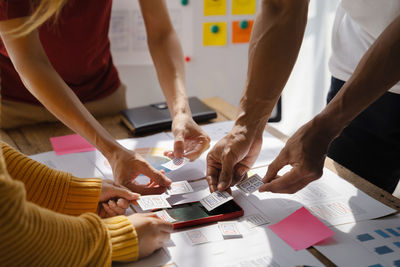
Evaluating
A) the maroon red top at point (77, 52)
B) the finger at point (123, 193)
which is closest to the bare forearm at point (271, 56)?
the finger at point (123, 193)

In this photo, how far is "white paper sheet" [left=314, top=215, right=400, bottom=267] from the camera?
878 mm

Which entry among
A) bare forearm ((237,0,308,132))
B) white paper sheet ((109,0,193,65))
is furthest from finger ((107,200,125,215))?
white paper sheet ((109,0,193,65))

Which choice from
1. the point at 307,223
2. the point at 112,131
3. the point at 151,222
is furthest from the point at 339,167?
the point at 112,131

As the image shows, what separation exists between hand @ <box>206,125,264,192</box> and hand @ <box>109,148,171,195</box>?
14 cm

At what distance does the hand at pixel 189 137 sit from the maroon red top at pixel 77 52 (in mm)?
487

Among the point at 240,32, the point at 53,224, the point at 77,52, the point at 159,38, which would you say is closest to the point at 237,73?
the point at 240,32

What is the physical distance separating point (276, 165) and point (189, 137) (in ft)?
1.25

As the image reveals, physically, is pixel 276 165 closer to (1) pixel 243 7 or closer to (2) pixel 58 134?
(2) pixel 58 134

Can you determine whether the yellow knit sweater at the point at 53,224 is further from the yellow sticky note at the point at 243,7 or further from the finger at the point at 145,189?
the yellow sticky note at the point at 243,7

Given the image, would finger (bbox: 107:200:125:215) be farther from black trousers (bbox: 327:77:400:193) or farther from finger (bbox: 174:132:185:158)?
black trousers (bbox: 327:77:400:193)

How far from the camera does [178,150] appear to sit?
1297 mm

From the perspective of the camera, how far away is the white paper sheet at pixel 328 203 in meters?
1.05

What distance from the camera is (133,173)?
3.80 feet

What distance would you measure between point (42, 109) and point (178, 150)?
0.64 meters
